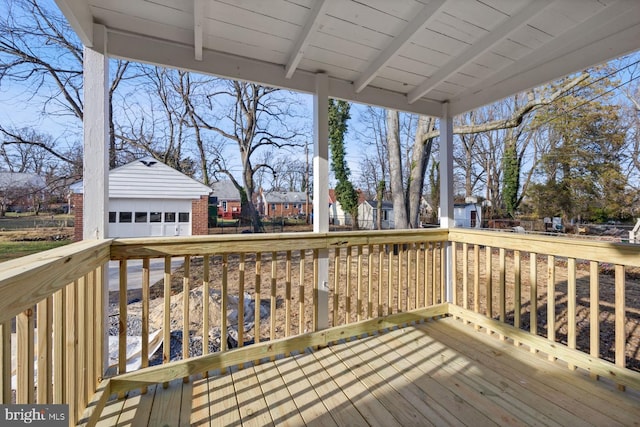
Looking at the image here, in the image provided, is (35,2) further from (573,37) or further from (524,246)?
(524,246)

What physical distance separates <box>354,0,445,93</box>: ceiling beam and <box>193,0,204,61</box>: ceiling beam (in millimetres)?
1169

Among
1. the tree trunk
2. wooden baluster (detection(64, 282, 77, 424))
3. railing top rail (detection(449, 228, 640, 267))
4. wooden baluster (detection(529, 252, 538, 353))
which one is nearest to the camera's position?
wooden baluster (detection(64, 282, 77, 424))

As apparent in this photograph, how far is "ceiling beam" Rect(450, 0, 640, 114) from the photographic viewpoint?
172 cm

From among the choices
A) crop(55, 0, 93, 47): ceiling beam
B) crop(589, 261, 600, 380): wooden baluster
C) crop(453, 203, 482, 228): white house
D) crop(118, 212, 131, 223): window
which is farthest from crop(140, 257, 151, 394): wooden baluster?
crop(453, 203, 482, 228): white house

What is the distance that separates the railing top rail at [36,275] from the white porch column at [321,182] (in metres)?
1.41

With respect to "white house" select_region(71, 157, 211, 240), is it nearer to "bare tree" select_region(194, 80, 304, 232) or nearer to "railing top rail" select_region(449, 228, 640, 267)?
"bare tree" select_region(194, 80, 304, 232)

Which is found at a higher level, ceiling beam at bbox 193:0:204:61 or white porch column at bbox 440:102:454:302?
ceiling beam at bbox 193:0:204:61

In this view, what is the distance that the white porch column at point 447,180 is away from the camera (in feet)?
9.34

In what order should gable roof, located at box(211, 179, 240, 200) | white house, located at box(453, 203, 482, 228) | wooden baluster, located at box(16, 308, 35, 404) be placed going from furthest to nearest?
white house, located at box(453, 203, 482, 228) → gable roof, located at box(211, 179, 240, 200) → wooden baluster, located at box(16, 308, 35, 404)

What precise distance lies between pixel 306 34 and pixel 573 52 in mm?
1828

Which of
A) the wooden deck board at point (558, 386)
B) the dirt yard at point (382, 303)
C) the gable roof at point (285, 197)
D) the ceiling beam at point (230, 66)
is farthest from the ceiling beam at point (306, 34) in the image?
the gable roof at point (285, 197)

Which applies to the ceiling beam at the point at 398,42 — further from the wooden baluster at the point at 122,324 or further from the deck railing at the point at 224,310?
the wooden baluster at the point at 122,324

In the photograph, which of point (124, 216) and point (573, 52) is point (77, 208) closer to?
point (124, 216)

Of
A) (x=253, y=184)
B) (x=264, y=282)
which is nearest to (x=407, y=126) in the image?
(x=253, y=184)
